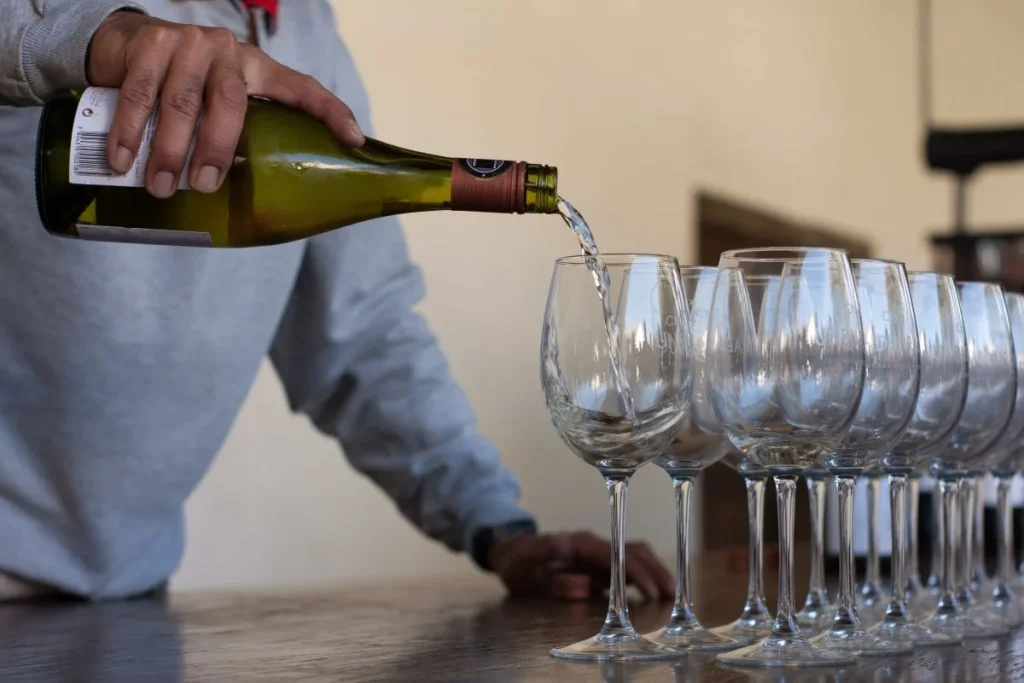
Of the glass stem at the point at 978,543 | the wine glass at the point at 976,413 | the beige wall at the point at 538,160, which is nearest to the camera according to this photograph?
the wine glass at the point at 976,413

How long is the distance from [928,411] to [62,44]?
0.53m

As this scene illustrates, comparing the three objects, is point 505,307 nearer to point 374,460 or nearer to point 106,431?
point 374,460

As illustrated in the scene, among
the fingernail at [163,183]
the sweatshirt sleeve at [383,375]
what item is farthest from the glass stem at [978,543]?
the fingernail at [163,183]

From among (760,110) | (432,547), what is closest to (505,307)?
(432,547)

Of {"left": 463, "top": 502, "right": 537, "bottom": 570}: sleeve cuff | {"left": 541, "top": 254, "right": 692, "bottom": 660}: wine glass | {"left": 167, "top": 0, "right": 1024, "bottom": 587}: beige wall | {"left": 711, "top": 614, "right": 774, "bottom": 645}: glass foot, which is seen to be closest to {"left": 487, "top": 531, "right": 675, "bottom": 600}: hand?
{"left": 463, "top": 502, "right": 537, "bottom": 570}: sleeve cuff

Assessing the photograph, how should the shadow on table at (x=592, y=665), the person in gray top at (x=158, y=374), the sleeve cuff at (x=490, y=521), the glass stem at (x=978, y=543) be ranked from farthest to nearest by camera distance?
1. the sleeve cuff at (x=490, y=521)
2. the person in gray top at (x=158, y=374)
3. the glass stem at (x=978, y=543)
4. the shadow on table at (x=592, y=665)

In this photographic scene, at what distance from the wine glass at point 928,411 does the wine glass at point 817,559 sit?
0.04 m

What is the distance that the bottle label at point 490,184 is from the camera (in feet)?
2.25

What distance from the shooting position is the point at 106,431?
103 cm

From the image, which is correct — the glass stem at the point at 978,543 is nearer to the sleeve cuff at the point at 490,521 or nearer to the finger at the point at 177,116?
the sleeve cuff at the point at 490,521

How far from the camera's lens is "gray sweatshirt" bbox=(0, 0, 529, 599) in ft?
3.23

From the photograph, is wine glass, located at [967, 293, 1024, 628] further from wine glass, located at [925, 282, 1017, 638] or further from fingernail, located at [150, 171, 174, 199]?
fingernail, located at [150, 171, 174, 199]

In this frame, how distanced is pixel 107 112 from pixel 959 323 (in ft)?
1.60

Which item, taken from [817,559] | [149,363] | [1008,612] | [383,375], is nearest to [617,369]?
[817,559]
